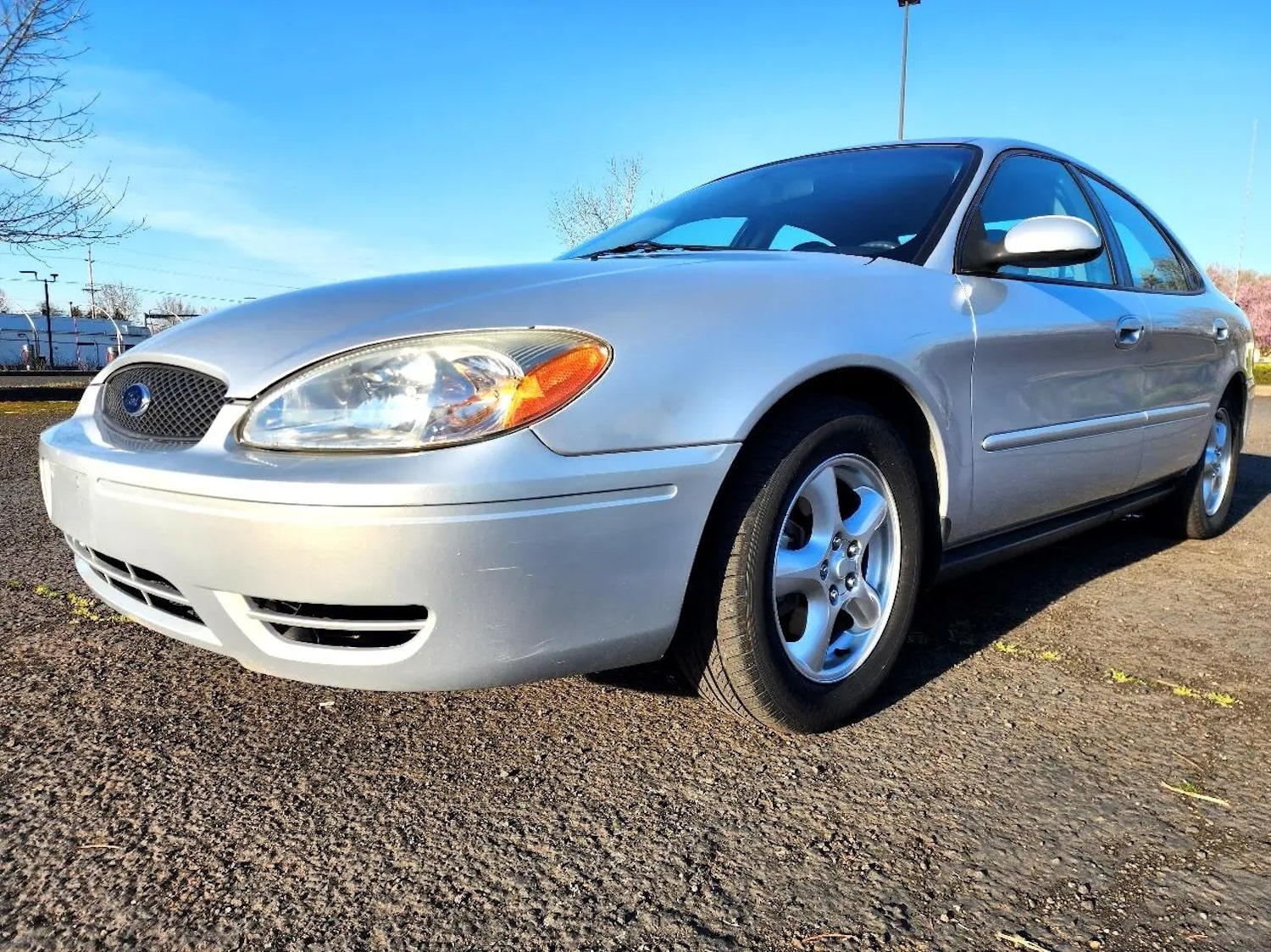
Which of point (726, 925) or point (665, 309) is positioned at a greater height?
point (665, 309)

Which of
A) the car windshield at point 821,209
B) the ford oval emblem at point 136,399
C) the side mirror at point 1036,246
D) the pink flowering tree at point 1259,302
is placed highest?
the car windshield at point 821,209

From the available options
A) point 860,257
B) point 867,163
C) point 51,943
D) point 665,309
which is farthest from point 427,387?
point 867,163

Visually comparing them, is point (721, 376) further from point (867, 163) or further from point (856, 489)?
point (867, 163)

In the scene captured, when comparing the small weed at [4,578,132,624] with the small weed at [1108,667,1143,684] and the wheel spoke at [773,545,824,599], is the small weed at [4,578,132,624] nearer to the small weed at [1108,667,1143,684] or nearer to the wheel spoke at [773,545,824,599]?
the wheel spoke at [773,545,824,599]

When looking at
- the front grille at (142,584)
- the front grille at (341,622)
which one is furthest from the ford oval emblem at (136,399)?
the front grille at (341,622)

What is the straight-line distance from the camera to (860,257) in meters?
2.32

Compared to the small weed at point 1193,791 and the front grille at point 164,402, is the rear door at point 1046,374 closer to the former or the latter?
the small weed at point 1193,791

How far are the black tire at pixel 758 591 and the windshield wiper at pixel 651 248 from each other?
0.85 m

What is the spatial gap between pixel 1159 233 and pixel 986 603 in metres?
2.09

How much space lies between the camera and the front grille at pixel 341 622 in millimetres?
1592

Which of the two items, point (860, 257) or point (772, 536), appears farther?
point (860, 257)

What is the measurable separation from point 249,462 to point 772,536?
3.32 ft

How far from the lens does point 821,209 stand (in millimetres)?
2820

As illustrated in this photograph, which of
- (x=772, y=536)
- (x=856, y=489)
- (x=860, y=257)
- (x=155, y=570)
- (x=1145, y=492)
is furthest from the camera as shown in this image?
(x=1145, y=492)
